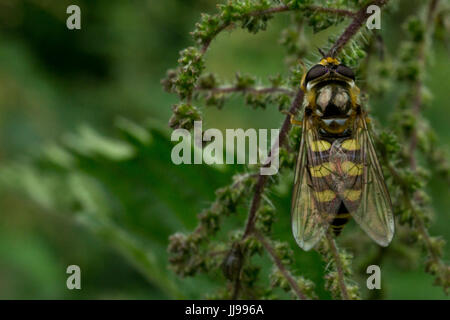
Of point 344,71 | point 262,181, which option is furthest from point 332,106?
point 262,181

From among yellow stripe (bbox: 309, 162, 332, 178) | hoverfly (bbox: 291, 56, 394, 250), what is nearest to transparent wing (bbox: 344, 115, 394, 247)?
hoverfly (bbox: 291, 56, 394, 250)

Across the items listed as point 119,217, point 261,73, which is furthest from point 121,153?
point 261,73

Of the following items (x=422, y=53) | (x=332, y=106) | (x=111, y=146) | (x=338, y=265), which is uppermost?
(x=422, y=53)

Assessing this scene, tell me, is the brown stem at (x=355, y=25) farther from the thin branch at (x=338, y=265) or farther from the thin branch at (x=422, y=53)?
the thin branch at (x=422, y=53)

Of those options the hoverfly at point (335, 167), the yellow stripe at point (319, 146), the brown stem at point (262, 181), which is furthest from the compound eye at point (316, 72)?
the yellow stripe at point (319, 146)

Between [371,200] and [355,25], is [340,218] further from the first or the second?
[355,25]

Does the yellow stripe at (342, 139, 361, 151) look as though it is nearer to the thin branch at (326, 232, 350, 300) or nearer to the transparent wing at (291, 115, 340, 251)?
the transparent wing at (291, 115, 340, 251)

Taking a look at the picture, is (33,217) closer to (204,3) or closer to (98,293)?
(98,293)
